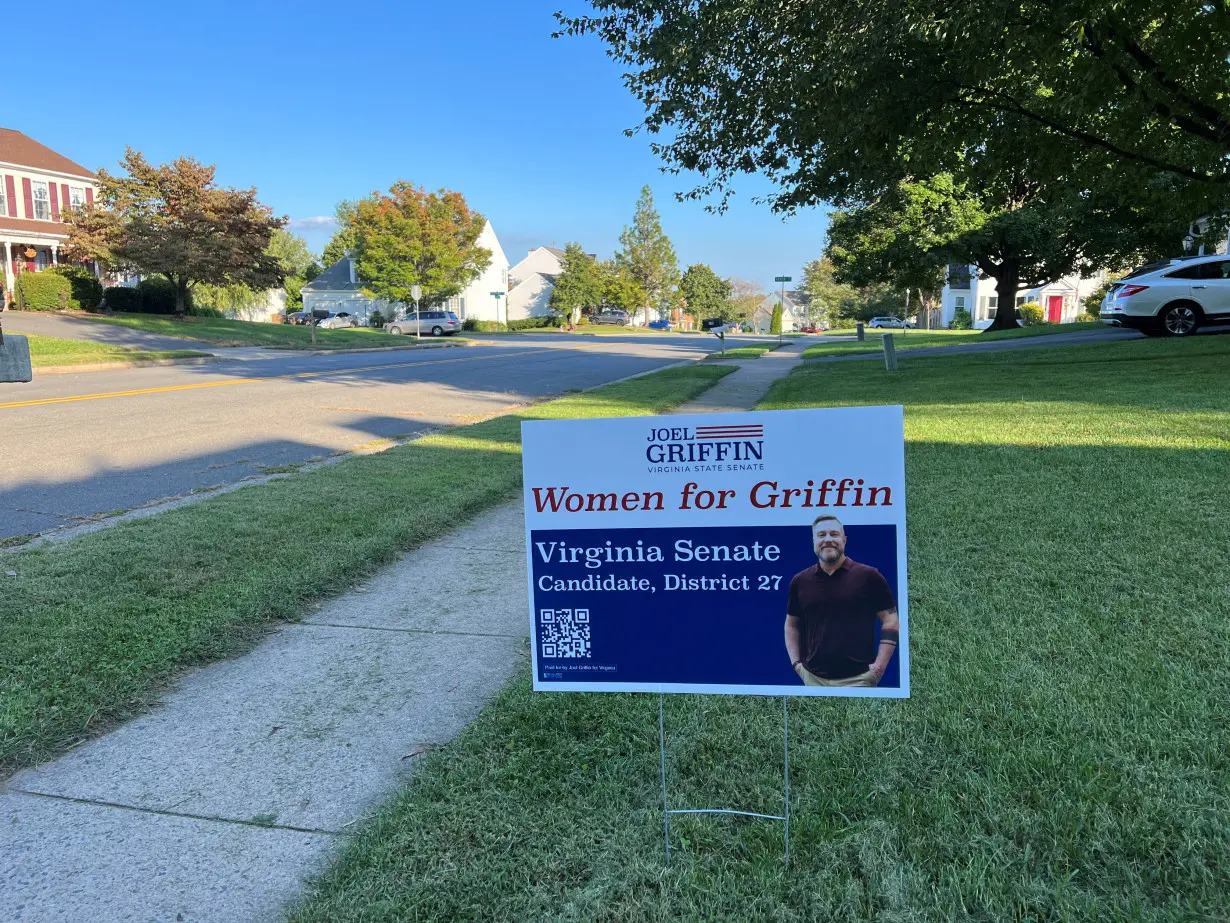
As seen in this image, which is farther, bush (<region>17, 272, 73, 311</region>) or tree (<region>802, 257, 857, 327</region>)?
tree (<region>802, 257, 857, 327</region>)

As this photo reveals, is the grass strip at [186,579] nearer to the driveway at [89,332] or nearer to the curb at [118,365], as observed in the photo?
the curb at [118,365]

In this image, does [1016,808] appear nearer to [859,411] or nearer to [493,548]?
[859,411]

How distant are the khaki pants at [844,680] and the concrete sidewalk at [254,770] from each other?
1450mm

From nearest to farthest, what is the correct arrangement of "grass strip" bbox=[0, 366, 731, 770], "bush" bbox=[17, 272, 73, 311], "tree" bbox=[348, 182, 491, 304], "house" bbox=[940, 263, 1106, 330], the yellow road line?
1. "grass strip" bbox=[0, 366, 731, 770]
2. the yellow road line
3. "bush" bbox=[17, 272, 73, 311]
4. "tree" bbox=[348, 182, 491, 304]
5. "house" bbox=[940, 263, 1106, 330]

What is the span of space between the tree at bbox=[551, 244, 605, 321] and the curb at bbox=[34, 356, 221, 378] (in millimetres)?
54300

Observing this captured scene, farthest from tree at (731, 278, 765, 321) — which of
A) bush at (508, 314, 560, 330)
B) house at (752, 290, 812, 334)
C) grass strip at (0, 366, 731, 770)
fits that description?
grass strip at (0, 366, 731, 770)

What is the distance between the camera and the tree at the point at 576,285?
77688mm

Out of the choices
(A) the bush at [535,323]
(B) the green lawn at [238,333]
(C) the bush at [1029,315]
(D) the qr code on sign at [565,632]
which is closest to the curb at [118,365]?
(B) the green lawn at [238,333]

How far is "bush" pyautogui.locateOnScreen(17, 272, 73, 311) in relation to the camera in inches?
1334

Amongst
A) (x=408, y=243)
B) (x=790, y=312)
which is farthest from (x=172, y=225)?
(x=790, y=312)

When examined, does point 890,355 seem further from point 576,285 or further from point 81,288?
point 576,285

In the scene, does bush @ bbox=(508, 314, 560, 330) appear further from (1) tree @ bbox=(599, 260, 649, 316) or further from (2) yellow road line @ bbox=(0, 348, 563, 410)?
(2) yellow road line @ bbox=(0, 348, 563, 410)

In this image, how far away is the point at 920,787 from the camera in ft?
8.61

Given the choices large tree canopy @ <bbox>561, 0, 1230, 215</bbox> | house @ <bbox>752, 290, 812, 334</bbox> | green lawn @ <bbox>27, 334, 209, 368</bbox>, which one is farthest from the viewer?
house @ <bbox>752, 290, 812, 334</bbox>
